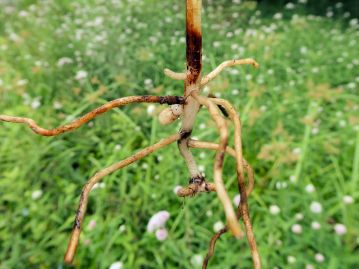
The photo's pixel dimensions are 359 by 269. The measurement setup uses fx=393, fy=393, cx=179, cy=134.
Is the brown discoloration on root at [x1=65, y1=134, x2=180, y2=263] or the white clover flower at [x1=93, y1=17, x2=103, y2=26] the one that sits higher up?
the brown discoloration on root at [x1=65, y1=134, x2=180, y2=263]

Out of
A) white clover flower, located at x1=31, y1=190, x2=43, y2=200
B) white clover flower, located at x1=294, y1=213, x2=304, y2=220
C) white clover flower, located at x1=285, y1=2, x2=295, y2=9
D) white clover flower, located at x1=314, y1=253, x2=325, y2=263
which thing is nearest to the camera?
white clover flower, located at x1=314, y1=253, x2=325, y2=263

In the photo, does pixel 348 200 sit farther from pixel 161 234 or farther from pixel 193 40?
pixel 193 40

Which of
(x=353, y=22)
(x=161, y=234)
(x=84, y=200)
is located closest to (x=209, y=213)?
(x=161, y=234)

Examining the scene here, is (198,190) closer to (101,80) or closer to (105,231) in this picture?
(105,231)

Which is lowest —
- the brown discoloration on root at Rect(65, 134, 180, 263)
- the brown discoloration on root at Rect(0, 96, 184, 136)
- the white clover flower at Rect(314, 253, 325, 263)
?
the white clover flower at Rect(314, 253, 325, 263)

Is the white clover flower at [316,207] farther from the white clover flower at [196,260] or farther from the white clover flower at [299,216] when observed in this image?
the white clover flower at [196,260]

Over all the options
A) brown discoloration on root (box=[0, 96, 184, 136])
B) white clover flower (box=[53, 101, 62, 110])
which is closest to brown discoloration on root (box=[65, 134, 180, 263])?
brown discoloration on root (box=[0, 96, 184, 136])

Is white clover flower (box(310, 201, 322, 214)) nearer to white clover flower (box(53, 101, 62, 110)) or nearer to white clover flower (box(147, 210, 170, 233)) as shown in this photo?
white clover flower (box(147, 210, 170, 233))

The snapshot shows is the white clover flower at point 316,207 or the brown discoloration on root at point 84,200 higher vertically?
the brown discoloration on root at point 84,200

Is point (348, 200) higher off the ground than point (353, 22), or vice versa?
point (348, 200)

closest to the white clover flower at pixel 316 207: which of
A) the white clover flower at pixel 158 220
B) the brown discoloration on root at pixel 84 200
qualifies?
the white clover flower at pixel 158 220
